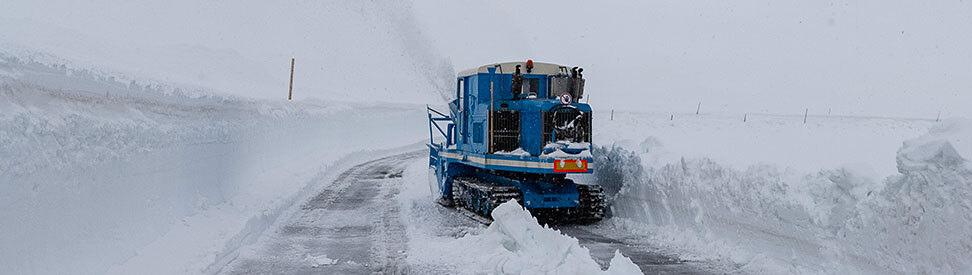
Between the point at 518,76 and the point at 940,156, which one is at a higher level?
the point at 518,76

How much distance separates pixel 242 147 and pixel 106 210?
7.53 m

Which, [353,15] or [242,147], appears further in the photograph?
[353,15]

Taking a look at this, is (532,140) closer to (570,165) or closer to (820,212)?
(570,165)

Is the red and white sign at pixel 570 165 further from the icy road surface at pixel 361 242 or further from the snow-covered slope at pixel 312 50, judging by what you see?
the snow-covered slope at pixel 312 50

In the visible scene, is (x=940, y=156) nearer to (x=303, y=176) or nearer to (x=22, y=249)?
(x=22, y=249)

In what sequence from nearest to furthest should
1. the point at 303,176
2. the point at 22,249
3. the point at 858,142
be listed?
the point at 22,249 → the point at 303,176 → the point at 858,142

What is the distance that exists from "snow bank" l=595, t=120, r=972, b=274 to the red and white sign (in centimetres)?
115

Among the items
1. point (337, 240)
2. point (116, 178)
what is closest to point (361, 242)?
point (337, 240)

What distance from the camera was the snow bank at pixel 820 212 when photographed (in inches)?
220

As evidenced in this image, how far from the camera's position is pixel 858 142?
2212 centimetres

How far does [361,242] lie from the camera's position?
9070 mm

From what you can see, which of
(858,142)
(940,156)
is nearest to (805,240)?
(940,156)

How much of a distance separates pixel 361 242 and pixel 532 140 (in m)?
3.45

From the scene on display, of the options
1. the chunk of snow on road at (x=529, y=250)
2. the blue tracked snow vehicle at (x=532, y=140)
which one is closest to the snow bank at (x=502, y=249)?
the chunk of snow on road at (x=529, y=250)
